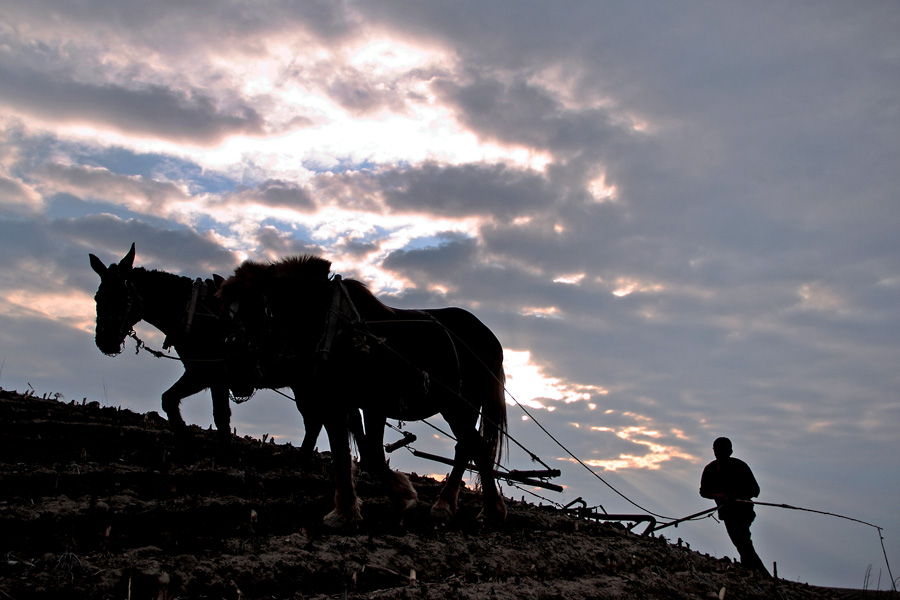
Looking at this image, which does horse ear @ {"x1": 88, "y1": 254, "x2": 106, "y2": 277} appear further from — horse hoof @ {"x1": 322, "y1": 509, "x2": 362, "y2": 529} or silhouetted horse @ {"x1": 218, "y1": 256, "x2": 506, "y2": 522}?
horse hoof @ {"x1": 322, "y1": 509, "x2": 362, "y2": 529}

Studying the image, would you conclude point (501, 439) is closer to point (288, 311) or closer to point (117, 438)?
point (288, 311)

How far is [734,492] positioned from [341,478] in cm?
538

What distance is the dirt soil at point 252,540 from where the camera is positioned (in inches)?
179

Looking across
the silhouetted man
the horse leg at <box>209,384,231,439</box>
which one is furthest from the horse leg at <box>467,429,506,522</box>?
the horse leg at <box>209,384,231,439</box>

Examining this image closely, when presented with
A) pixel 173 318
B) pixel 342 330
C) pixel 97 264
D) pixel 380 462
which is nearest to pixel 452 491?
pixel 380 462

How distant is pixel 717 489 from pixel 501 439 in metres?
3.05

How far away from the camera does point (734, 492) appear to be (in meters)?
8.84

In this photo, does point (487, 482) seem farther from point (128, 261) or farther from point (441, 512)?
point (128, 261)

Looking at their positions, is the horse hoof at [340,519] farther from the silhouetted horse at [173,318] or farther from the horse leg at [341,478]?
the silhouetted horse at [173,318]

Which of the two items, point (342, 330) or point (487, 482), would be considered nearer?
point (342, 330)

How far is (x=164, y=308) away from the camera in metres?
9.63

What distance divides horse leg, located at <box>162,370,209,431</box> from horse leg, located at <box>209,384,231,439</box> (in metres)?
0.19

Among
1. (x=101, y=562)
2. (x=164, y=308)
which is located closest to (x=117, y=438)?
(x=164, y=308)

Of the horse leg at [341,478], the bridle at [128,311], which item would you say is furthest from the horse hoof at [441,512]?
the bridle at [128,311]
